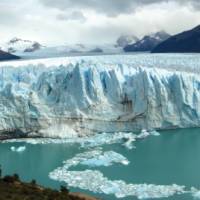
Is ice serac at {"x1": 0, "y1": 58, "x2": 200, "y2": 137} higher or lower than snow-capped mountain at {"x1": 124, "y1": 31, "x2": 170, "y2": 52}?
lower

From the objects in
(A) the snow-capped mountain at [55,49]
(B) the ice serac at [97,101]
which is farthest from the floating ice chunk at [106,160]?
(A) the snow-capped mountain at [55,49]

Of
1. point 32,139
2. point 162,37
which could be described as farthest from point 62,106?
point 162,37

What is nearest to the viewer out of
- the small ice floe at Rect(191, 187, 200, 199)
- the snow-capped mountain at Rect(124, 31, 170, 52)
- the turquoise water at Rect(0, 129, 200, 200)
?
the small ice floe at Rect(191, 187, 200, 199)

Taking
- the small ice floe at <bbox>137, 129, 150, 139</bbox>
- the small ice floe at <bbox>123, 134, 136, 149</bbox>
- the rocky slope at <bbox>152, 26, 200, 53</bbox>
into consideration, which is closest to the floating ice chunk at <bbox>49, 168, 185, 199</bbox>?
the small ice floe at <bbox>123, 134, 136, 149</bbox>

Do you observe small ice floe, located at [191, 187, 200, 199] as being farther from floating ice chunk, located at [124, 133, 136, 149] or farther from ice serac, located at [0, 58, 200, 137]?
ice serac, located at [0, 58, 200, 137]

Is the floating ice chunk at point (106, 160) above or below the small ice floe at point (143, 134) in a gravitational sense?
below

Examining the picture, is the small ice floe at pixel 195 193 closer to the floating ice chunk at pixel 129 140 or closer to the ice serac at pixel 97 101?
the floating ice chunk at pixel 129 140

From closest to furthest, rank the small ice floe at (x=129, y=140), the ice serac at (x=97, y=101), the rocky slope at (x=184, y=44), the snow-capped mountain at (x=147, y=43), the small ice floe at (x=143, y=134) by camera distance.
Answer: the small ice floe at (x=129, y=140) → the small ice floe at (x=143, y=134) → the ice serac at (x=97, y=101) → the rocky slope at (x=184, y=44) → the snow-capped mountain at (x=147, y=43)
